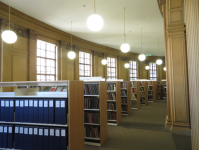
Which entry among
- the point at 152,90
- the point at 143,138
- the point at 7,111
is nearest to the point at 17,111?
the point at 7,111

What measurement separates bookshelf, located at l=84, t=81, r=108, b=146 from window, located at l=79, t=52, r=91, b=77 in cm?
566

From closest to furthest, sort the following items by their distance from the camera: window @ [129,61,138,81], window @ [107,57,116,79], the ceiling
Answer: the ceiling, window @ [107,57,116,79], window @ [129,61,138,81]

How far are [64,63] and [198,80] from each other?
23.5ft

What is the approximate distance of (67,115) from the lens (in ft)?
7.67

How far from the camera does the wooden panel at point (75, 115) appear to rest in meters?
2.37

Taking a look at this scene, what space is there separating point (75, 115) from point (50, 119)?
0.38m

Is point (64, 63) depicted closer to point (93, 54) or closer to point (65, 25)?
point (65, 25)

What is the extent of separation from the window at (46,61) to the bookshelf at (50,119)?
15.0 feet

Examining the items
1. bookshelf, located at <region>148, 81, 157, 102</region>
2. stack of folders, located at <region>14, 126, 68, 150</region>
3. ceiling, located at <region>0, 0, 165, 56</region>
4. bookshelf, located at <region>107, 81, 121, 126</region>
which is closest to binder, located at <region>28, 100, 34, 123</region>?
stack of folders, located at <region>14, 126, 68, 150</region>

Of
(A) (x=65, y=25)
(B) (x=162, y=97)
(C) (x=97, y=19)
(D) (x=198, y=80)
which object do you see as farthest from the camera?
(B) (x=162, y=97)

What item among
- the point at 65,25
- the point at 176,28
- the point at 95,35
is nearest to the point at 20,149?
the point at 176,28

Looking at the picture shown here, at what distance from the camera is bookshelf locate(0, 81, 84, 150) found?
2.33 meters

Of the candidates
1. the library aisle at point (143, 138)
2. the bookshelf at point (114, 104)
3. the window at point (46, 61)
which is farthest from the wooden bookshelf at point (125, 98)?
the window at point (46, 61)

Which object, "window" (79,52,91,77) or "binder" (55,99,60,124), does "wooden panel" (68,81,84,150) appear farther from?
"window" (79,52,91,77)
